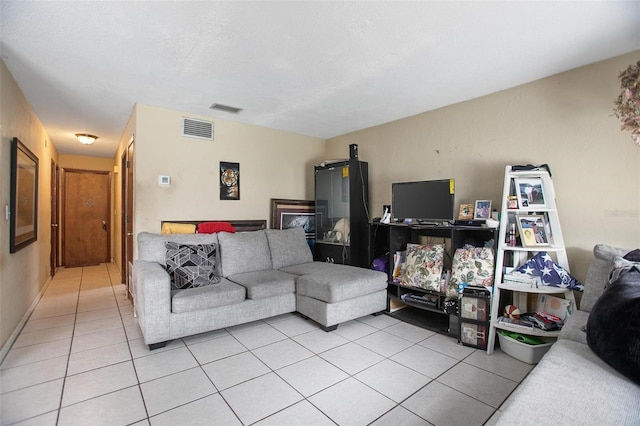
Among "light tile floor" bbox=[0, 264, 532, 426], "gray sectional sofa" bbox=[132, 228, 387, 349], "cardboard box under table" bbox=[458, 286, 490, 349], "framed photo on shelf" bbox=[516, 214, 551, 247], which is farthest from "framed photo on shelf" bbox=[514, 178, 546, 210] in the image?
"gray sectional sofa" bbox=[132, 228, 387, 349]

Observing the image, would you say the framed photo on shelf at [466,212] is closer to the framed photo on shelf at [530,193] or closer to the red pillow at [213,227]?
the framed photo on shelf at [530,193]

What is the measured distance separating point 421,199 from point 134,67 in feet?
10.1

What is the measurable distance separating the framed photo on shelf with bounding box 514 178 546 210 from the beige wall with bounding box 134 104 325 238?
307 centimetres

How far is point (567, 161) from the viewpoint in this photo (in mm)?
2654

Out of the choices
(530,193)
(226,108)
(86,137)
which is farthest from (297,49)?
(86,137)

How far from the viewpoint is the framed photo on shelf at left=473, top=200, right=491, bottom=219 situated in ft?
9.86

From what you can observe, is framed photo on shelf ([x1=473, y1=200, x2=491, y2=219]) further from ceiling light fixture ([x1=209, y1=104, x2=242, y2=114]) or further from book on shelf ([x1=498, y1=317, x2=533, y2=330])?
ceiling light fixture ([x1=209, y1=104, x2=242, y2=114])

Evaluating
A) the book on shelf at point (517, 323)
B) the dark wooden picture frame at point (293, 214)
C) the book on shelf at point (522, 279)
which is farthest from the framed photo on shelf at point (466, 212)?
Answer: the dark wooden picture frame at point (293, 214)

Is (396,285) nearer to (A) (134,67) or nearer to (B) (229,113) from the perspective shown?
(B) (229,113)

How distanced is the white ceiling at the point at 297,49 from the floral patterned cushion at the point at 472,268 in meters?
1.63

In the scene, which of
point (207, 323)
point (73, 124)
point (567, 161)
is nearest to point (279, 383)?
point (207, 323)

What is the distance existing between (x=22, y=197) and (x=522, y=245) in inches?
190

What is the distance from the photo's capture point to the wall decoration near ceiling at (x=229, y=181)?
13.5ft

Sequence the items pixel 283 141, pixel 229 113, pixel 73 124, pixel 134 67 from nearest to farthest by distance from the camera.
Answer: pixel 134 67, pixel 229 113, pixel 73 124, pixel 283 141
